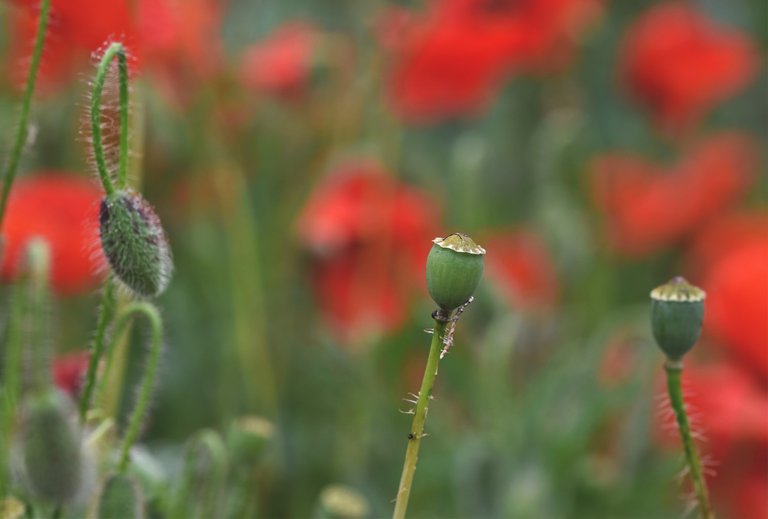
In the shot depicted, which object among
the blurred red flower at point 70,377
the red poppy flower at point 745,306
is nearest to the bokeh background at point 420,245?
the red poppy flower at point 745,306

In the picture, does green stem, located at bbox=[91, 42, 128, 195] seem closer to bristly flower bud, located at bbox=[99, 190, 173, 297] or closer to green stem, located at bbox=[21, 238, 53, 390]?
bristly flower bud, located at bbox=[99, 190, 173, 297]

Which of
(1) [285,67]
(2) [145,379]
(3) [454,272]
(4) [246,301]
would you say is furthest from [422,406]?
(1) [285,67]

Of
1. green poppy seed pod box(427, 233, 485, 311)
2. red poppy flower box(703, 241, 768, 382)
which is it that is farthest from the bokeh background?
green poppy seed pod box(427, 233, 485, 311)

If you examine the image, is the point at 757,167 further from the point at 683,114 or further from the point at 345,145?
the point at 345,145

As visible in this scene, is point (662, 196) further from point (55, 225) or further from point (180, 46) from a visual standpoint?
point (55, 225)

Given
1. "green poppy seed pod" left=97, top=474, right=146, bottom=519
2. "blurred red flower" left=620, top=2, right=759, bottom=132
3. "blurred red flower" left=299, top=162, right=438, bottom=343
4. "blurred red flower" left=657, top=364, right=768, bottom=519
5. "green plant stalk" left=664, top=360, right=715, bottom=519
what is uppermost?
"blurred red flower" left=620, top=2, right=759, bottom=132

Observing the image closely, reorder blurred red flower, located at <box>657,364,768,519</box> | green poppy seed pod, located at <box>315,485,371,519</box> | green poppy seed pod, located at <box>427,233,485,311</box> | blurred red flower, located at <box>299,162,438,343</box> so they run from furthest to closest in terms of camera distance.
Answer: blurred red flower, located at <box>299,162,438,343</box> < blurred red flower, located at <box>657,364,768,519</box> < green poppy seed pod, located at <box>315,485,371,519</box> < green poppy seed pod, located at <box>427,233,485,311</box>
